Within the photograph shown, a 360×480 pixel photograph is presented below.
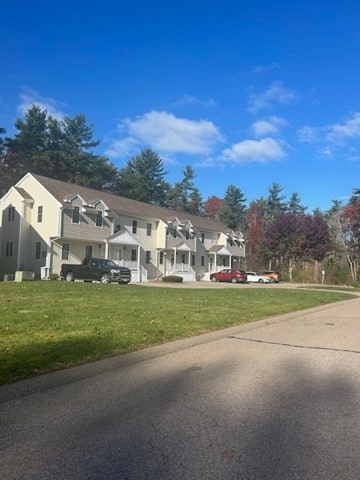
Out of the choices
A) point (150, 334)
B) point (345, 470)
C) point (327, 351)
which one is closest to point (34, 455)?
point (345, 470)

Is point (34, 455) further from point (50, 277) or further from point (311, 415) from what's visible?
point (50, 277)

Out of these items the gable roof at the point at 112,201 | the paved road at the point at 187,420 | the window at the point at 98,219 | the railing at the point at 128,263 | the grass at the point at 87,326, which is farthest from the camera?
the railing at the point at 128,263

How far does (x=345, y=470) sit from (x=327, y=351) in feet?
16.4

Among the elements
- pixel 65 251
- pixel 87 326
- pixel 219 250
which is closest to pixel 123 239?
pixel 65 251

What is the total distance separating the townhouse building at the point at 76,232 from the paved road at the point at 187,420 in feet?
88.0

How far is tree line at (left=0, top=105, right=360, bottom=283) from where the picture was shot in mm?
53656

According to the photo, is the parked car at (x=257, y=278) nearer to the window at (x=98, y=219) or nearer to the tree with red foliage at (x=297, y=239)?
the tree with red foliage at (x=297, y=239)

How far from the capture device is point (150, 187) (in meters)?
72.4

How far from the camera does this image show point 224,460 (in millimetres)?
3578

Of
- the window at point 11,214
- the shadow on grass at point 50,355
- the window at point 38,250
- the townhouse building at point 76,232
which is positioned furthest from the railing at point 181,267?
the shadow on grass at point 50,355

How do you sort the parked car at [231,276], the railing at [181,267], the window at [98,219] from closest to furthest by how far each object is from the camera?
the window at [98,219] → the railing at [181,267] → the parked car at [231,276]

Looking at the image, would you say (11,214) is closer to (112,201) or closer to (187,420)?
(112,201)

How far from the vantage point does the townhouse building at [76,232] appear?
109 ft

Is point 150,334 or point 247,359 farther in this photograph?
point 150,334
